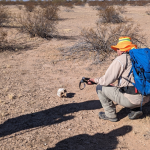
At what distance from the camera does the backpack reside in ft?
8.11

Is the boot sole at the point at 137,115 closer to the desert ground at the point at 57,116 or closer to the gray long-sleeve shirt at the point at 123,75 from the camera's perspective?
the desert ground at the point at 57,116

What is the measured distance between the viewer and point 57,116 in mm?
3475

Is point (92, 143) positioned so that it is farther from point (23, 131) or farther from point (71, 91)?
point (71, 91)

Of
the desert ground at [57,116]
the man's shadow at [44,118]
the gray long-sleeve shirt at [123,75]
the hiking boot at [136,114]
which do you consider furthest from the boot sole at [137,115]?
the man's shadow at [44,118]

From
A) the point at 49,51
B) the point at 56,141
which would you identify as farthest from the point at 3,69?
the point at 56,141

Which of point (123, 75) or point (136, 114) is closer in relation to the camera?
point (123, 75)

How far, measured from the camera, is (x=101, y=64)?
5.82 metres

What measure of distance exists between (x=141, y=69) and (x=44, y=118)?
6.07ft

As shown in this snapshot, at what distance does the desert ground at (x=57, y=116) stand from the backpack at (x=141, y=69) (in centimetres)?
80

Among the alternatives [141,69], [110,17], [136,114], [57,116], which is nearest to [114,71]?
[141,69]

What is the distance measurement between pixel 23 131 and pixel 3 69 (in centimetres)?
300

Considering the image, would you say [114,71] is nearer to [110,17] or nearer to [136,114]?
[136,114]

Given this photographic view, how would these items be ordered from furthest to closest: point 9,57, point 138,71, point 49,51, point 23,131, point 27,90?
1. point 49,51
2. point 9,57
3. point 27,90
4. point 23,131
5. point 138,71

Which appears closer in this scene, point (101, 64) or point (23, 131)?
point (23, 131)
